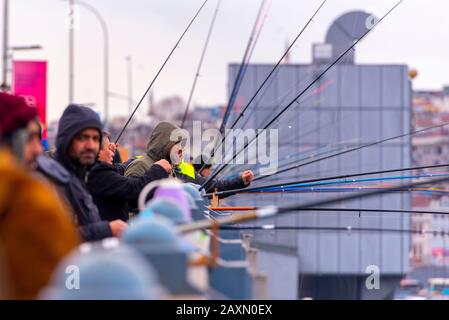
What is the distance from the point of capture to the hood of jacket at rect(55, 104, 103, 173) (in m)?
6.22

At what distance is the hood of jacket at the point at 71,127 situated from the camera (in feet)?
20.4

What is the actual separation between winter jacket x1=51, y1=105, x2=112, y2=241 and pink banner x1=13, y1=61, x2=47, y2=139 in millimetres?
17850

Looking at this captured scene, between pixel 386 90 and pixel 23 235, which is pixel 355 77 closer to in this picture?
pixel 386 90

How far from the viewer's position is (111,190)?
7.67 meters

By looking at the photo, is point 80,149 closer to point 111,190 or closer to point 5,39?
point 111,190

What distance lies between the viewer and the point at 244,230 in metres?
6.66

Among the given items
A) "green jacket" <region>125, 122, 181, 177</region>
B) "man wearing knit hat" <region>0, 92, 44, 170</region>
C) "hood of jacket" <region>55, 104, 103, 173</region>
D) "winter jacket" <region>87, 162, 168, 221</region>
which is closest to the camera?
"man wearing knit hat" <region>0, 92, 44, 170</region>

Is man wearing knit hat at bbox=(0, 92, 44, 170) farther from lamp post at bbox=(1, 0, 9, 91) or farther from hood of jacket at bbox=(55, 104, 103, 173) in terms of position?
lamp post at bbox=(1, 0, 9, 91)

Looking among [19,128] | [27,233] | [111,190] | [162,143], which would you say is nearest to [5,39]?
[162,143]

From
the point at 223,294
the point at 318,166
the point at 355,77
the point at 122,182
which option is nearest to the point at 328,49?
the point at 355,77

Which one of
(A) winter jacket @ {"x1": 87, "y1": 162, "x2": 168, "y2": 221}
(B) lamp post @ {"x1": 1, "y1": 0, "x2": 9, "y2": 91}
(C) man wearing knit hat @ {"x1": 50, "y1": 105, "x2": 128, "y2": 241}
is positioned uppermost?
(B) lamp post @ {"x1": 1, "y1": 0, "x2": 9, "y2": 91}

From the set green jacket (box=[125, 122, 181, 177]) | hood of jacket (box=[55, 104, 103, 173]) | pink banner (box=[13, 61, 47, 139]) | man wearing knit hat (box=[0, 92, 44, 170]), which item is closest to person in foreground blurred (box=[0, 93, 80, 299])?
man wearing knit hat (box=[0, 92, 44, 170])

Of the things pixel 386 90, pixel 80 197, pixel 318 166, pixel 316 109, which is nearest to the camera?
pixel 80 197
